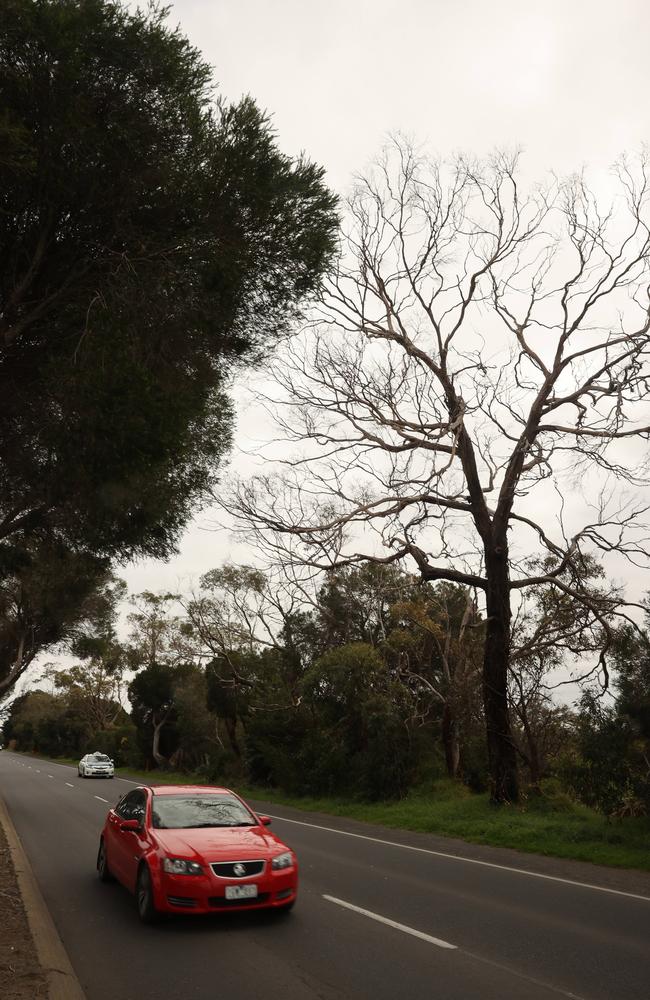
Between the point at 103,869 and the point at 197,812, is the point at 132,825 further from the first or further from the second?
the point at 103,869

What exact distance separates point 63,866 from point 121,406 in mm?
7539

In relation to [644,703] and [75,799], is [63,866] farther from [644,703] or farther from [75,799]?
[75,799]

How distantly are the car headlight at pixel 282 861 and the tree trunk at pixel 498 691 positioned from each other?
36.8ft

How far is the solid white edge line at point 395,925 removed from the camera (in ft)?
23.5

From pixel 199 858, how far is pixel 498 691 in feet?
39.7

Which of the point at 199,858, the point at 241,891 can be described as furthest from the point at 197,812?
the point at 241,891

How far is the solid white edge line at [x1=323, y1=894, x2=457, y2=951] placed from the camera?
7148 mm

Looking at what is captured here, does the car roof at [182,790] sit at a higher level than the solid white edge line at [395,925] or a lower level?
higher

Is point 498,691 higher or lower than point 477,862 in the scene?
higher

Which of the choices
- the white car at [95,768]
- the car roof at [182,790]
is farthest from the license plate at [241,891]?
the white car at [95,768]

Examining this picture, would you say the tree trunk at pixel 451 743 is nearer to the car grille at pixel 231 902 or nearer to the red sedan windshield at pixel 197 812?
the red sedan windshield at pixel 197 812

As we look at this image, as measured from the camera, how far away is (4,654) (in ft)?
108

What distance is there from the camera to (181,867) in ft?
24.9

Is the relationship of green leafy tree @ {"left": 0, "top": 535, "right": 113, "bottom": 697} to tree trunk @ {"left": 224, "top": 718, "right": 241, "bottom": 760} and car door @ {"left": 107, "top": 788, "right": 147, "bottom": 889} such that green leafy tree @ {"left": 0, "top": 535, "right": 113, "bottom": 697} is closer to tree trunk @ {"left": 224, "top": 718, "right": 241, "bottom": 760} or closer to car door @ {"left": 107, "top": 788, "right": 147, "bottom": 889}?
car door @ {"left": 107, "top": 788, "right": 147, "bottom": 889}
